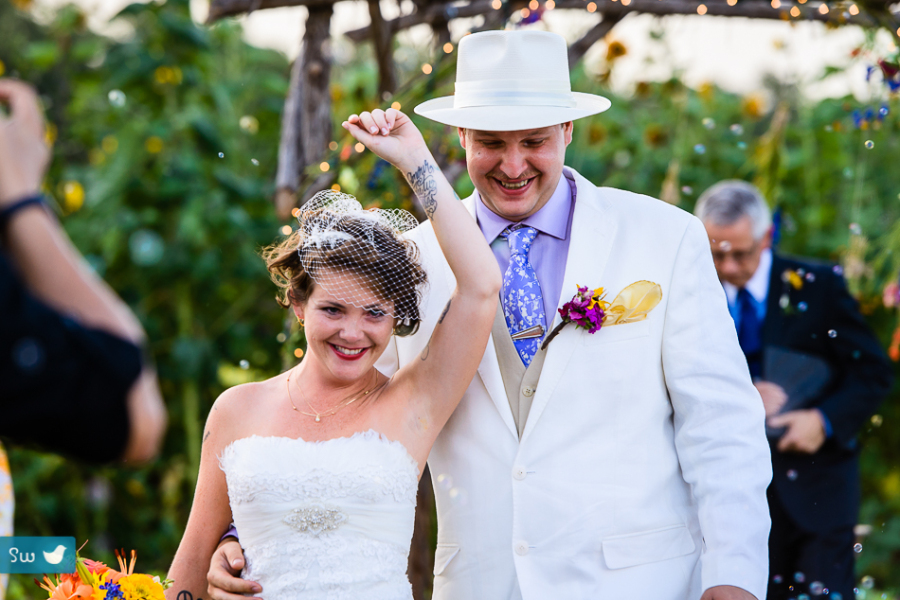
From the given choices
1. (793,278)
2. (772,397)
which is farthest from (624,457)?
(793,278)

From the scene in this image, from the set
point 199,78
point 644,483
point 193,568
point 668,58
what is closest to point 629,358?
point 644,483

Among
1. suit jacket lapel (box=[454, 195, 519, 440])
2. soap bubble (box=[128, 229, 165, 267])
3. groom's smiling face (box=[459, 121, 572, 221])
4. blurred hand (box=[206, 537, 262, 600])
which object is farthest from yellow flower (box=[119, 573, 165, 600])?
soap bubble (box=[128, 229, 165, 267])

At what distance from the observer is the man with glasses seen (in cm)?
362

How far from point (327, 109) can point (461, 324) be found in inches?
77.3

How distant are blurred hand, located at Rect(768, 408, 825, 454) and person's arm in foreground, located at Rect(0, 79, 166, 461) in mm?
3107

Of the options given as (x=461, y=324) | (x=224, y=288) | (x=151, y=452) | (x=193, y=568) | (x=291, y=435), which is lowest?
(x=224, y=288)

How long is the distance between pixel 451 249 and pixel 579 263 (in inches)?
15.8

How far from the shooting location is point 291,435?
7.30 feet

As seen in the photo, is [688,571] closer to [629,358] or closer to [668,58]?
[629,358]

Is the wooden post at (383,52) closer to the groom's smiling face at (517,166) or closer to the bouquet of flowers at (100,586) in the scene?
the groom's smiling face at (517,166)

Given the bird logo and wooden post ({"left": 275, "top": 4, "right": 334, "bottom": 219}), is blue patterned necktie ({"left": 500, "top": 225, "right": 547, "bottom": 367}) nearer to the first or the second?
the bird logo

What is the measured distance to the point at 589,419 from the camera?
7.32ft

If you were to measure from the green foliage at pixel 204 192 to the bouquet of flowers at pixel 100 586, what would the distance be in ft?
8.54

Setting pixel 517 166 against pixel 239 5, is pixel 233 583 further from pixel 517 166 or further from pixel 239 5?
pixel 239 5
